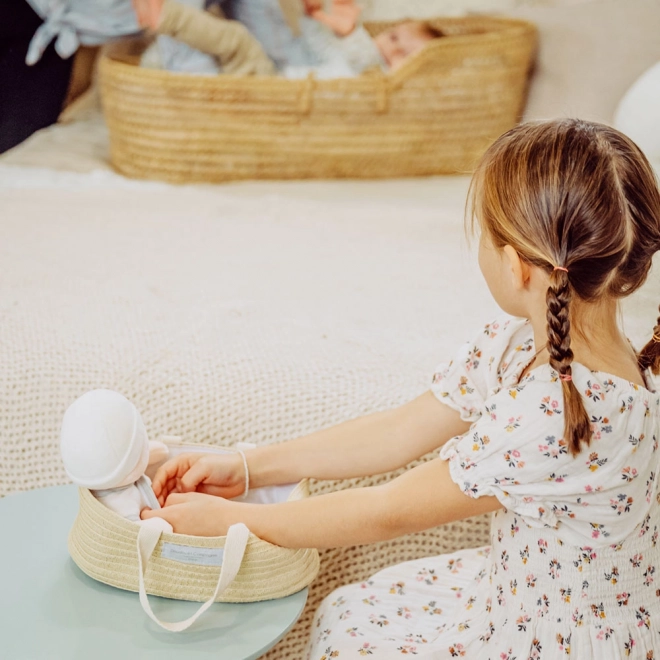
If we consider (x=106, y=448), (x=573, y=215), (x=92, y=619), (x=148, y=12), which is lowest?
(x=92, y=619)

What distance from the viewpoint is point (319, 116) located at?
5.83ft

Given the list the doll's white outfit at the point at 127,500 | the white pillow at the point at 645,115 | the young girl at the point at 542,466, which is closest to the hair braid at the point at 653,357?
the young girl at the point at 542,466

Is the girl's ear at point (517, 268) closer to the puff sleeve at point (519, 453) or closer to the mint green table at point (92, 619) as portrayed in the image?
the puff sleeve at point (519, 453)

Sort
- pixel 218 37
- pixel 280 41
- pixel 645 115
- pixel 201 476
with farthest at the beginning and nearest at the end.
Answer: pixel 280 41 < pixel 218 37 < pixel 645 115 < pixel 201 476

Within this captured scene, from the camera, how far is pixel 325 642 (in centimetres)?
76

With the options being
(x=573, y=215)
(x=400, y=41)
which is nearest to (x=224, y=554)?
(x=573, y=215)

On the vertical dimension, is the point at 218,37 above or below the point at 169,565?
above

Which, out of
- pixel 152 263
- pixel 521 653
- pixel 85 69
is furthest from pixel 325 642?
pixel 85 69

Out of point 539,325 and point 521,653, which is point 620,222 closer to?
point 539,325

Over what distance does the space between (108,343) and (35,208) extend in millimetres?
600

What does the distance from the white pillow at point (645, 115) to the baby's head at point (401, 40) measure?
619 mm

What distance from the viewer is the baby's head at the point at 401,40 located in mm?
1940

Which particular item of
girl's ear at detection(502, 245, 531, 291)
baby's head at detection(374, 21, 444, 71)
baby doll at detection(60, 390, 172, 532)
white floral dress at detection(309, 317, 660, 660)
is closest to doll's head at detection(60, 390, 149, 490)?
baby doll at detection(60, 390, 172, 532)

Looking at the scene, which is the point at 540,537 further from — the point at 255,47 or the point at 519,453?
the point at 255,47
